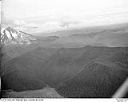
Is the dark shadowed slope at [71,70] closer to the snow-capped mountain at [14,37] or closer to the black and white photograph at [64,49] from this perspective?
the black and white photograph at [64,49]

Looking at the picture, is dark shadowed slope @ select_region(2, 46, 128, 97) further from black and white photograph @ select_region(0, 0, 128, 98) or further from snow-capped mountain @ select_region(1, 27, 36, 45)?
snow-capped mountain @ select_region(1, 27, 36, 45)

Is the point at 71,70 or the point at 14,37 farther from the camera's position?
the point at 14,37

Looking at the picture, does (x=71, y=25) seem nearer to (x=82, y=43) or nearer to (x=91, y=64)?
(x=82, y=43)

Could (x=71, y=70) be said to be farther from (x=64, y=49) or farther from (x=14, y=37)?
(x=14, y=37)

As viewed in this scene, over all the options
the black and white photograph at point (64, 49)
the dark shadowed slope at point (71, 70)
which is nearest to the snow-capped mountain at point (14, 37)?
the black and white photograph at point (64, 49)

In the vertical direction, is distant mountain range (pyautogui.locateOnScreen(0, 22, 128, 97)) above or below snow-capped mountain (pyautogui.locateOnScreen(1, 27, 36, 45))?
below

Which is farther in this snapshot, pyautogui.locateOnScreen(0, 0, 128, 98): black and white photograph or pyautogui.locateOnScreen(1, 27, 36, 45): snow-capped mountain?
pyautogui.locateOnScreen(1, 27, 36, 45): snow-capped mountain

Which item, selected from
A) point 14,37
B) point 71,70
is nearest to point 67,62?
point 71,70

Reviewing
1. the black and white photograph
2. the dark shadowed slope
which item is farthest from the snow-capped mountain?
the dark shadowed slope

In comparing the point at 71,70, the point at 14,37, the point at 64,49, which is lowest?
the point at 71,70
